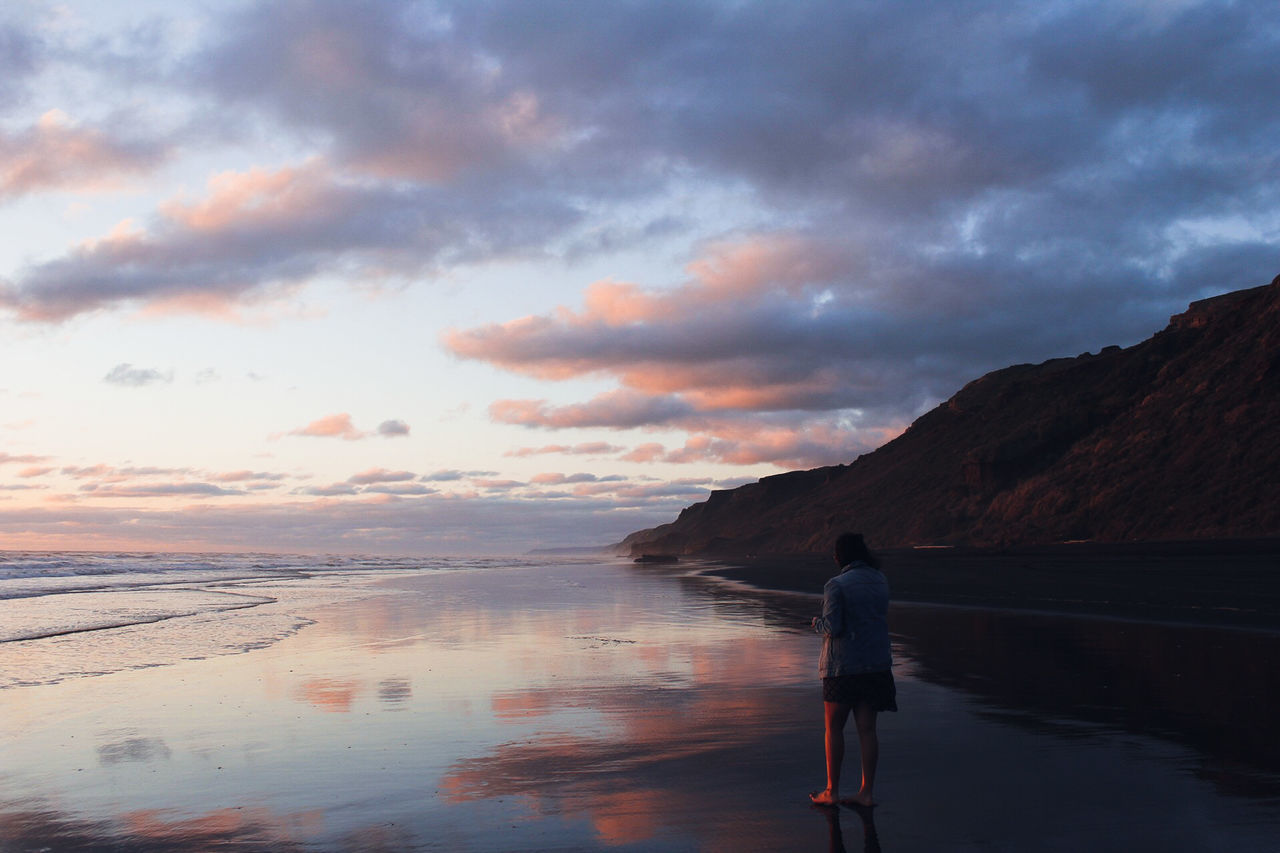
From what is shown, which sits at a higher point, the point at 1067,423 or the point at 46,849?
the point at 1067,423

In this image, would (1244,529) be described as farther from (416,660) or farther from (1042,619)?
(416,660)

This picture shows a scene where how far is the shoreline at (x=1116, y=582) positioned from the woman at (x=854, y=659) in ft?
49.2

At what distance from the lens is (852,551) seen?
24.1ft

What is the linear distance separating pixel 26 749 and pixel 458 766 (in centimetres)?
449

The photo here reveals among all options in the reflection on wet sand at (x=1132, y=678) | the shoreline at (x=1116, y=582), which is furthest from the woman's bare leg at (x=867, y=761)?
the shoreline at (x=1116, y=582)

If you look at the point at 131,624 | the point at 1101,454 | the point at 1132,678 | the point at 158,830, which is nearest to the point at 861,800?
the point at 158,830

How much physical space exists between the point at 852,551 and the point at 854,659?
2.70ft

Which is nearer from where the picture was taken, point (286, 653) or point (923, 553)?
point (286, 653)

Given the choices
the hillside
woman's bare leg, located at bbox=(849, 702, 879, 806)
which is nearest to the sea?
woman's bare leg, located at bbox=(849, 702, 879, 806)

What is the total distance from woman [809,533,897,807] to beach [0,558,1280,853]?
57cm

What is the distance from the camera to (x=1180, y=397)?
5947 centimetres

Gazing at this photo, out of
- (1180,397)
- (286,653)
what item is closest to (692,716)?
(286,653)

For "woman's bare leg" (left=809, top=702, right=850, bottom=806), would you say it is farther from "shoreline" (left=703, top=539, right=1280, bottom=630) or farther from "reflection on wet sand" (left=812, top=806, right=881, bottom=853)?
"shoreline" (left=703, top=539, right=1280, bottom=630)

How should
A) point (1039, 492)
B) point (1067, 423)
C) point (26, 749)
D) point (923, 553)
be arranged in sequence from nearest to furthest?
point (26, 749) < point (923, 553) < point (1039, 492) < point (1067, 423)
